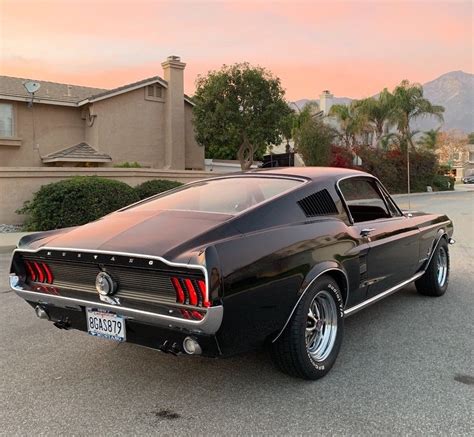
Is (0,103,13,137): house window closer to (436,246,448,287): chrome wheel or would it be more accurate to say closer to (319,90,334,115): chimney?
(436,246,448,287): chrome wheel

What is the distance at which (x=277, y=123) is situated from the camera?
1037 inches

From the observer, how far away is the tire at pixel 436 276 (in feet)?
19.5

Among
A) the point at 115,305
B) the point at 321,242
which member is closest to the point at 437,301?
the point at 321,242

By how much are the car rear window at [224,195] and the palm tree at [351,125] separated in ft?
99.6

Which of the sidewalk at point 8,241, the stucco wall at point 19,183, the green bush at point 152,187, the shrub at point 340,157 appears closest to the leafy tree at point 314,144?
the shrub at point 340,157

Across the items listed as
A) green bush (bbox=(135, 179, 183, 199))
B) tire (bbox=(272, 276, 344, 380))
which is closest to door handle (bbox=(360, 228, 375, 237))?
tire (bbox=(272, 276, 344, 380))

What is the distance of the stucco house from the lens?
73.4 ft

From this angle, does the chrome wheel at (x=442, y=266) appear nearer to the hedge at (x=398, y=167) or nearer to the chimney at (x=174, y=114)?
the chimney at (x=174, y=114)

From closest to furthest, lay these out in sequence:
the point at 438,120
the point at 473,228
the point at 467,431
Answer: the point at 467,431 < the point at 473,228 < the point at 438,120

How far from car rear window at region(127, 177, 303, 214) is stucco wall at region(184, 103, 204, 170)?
2305 cm

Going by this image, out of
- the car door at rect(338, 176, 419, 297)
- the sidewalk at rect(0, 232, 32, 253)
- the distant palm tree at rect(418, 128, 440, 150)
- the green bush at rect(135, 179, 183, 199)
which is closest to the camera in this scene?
the car door at rect(338, 176, 419, 297)

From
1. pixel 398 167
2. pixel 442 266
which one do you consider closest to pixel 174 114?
pixel 398 167

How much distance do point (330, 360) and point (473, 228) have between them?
11655mm

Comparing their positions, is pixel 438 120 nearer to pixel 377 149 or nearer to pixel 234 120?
pixel 377 149
